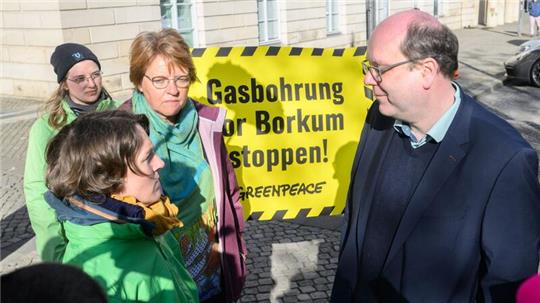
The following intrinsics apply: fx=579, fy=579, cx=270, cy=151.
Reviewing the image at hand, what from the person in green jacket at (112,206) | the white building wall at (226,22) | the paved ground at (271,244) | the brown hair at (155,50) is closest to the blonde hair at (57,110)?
the brown hair at (155,50)

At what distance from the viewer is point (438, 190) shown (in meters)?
2.12

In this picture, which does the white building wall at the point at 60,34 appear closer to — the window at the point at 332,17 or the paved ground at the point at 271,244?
the paved ground at the point at 271,244

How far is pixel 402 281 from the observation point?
2188 millimetres

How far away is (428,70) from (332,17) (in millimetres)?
18205

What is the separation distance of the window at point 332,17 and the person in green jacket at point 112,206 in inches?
717

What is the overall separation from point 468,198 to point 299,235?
3.66 metres

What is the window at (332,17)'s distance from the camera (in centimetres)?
1953

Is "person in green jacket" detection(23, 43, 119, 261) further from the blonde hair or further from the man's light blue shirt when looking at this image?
the man's light blue shirt

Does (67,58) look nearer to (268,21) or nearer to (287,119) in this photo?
(287,119)

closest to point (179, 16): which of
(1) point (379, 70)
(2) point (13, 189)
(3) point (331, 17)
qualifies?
(3) point (331, 17)

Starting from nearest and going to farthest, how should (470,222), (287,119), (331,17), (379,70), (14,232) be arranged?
(470,222), (379,70), (287,119), (14,232), (331,17)

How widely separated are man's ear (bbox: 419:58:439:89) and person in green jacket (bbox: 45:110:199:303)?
1.05 m

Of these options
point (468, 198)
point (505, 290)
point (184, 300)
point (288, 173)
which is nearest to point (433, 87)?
point (468, 198)

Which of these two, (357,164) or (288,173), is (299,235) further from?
(357,164)
